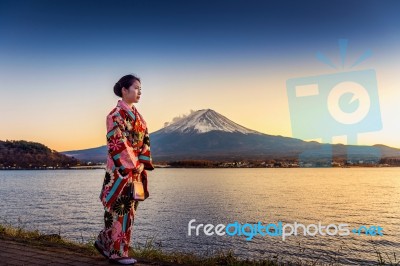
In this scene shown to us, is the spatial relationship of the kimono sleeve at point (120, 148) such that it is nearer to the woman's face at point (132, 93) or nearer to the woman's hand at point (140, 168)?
the woman's hand at point (140, 168)

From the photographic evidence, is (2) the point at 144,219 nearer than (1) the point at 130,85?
No

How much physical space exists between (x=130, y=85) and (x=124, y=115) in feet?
1.17

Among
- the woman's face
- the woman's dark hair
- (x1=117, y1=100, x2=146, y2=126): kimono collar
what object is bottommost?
(x1=117, y1=100, x2=146, y2=126): kimono collar

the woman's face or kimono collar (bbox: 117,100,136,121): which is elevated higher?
the woman's face

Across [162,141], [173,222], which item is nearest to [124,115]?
[173,222]

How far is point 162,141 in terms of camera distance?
19725cm

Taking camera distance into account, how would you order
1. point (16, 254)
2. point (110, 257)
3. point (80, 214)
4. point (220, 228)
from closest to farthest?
point (110, 257) → point (16, 254) → point (220, 228) → point (80, 214)

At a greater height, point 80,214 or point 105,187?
point 105,187

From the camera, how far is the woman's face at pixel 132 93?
474 cm

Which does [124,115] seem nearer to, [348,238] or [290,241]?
[290,241]
